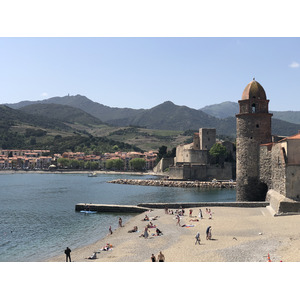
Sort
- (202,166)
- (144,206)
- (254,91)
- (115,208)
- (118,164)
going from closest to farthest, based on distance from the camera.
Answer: (254,91) < (144,206) < (115,208) < (202,166) < (118,164)

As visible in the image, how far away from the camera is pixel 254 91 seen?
29.5m

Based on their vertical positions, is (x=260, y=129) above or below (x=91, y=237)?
above

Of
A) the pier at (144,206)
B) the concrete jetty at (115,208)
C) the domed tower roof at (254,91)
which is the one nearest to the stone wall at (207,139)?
the pier at (144,206)

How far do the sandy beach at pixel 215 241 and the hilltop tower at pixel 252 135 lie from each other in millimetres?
3813

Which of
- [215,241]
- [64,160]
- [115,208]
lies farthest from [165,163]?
[215,241]

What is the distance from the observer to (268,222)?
70.1 feet

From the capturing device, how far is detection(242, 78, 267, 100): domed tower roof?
29312mm

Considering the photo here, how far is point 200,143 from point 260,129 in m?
45.6

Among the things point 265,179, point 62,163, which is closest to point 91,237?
point 265,179

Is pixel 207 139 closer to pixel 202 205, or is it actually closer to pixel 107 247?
pixel 202 205

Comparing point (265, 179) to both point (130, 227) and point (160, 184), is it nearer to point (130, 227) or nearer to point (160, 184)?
point (130, 227)

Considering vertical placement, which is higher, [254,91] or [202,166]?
[254,91]

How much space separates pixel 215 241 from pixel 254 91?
14760 millimetres

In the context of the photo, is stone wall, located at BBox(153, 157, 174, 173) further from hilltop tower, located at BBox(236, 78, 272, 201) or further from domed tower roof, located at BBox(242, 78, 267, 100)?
domed tower roof, located at BBox(242, 78, 267, 100)
